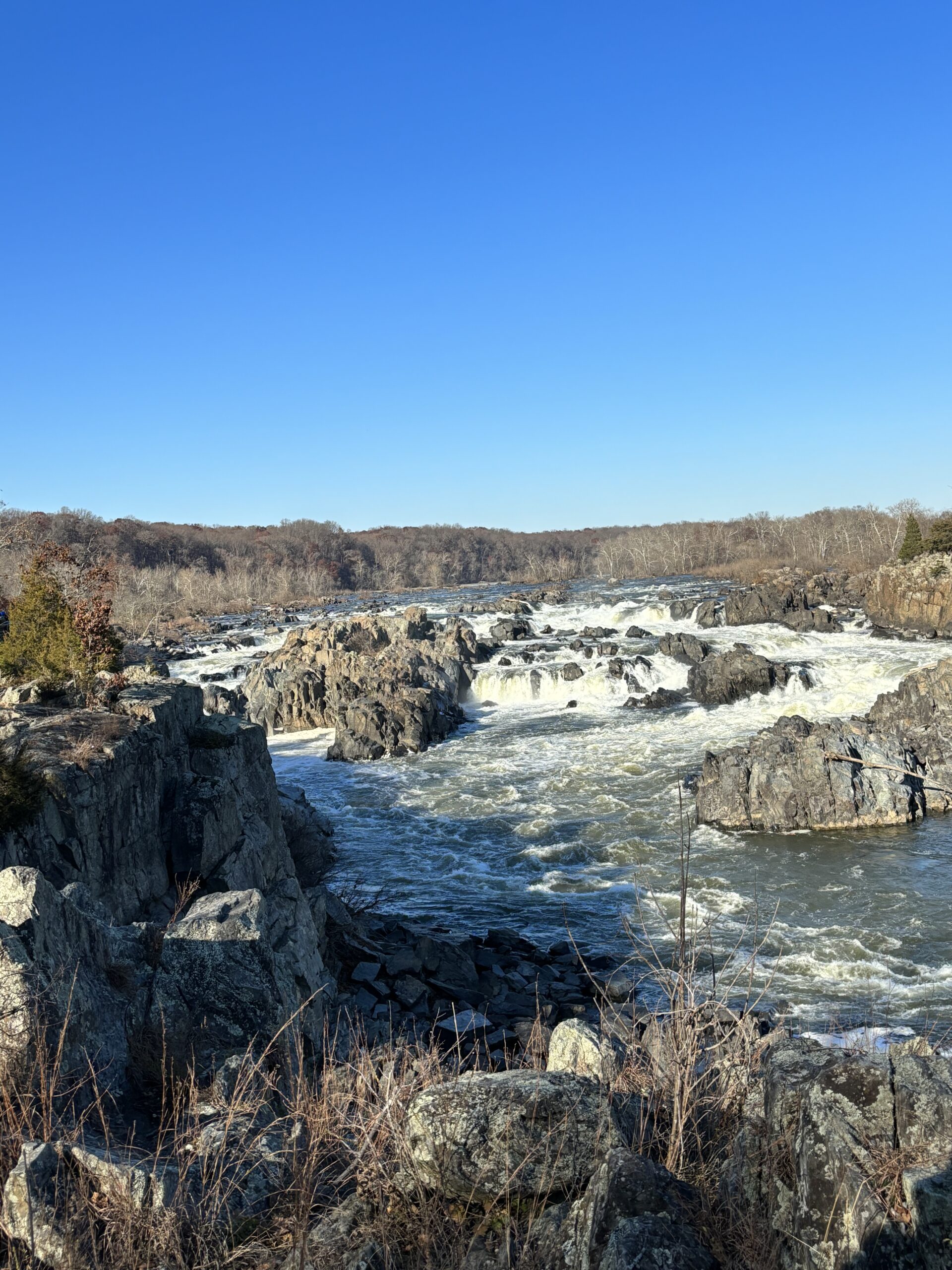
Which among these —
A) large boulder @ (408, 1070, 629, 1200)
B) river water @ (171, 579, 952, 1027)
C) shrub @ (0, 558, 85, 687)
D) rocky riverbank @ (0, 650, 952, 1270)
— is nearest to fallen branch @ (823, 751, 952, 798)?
river water @ (171, 579, 952, 1027)

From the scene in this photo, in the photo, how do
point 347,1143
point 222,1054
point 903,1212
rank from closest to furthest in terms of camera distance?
point 903,1212, point 347,1143, point 222,1054

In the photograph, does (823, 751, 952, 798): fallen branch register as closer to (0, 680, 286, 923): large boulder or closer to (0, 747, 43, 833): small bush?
(0, 680, 286, 923): large boulder

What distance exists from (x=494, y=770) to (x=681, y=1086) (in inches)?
803

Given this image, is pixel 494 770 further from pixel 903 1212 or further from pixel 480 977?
pixel 903 1212

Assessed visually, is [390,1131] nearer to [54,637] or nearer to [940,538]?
[54,637]

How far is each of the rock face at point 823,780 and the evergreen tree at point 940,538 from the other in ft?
100.0

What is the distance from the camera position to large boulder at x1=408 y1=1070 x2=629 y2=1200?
369 cm

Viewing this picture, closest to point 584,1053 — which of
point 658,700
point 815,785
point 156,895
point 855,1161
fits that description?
point 855,1161

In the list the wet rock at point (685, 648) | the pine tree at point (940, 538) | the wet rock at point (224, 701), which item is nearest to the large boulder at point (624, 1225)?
the wet rock at point (224, 701)

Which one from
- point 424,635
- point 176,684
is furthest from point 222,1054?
point 424,635

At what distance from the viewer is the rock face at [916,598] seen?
126ft

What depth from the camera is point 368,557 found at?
132500mm

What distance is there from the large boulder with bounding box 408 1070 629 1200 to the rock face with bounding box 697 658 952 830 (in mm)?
15690

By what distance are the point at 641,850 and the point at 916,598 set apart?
2852 cm
